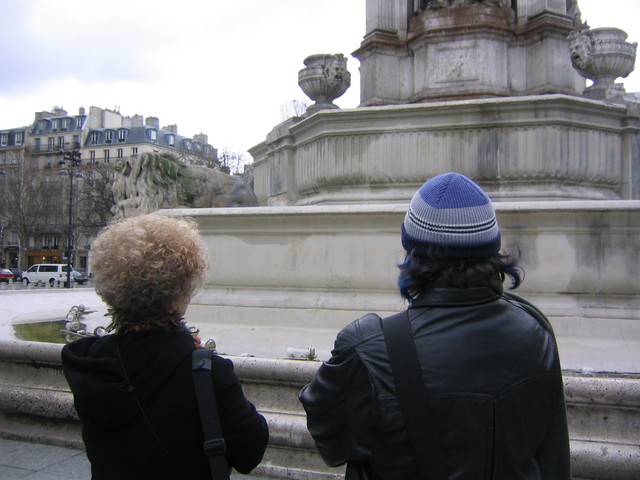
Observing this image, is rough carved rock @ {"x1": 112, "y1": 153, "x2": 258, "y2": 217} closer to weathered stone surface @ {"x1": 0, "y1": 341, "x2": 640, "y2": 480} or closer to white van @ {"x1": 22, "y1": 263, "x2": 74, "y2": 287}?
weathered stone surface @ {"x1": 0, "y1": 341, "x2": 640, "y2": 480}

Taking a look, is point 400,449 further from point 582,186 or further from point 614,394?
point 582,186

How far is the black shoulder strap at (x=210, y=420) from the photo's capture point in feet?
5.52

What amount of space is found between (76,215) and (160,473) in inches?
2341

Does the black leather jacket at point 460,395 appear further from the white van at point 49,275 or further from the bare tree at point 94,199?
the white van at point 49,275

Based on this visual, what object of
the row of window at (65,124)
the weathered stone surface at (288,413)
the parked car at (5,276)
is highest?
the row of window at (65,124)

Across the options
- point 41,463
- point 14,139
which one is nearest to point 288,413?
→ point 41,463

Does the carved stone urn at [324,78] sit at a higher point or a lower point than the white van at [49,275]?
higher

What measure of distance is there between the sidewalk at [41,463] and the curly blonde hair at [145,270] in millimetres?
1744

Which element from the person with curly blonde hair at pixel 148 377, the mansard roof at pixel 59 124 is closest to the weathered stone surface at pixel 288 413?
the person with curly blonde hair at pixel 148 377

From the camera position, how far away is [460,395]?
1.38m

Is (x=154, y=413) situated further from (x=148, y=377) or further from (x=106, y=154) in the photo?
(x=106, y=154)

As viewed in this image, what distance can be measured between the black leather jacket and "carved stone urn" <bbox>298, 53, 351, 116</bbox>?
689 cm

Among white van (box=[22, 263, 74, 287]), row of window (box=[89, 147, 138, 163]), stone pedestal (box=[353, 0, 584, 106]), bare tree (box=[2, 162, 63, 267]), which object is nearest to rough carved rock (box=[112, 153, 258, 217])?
stone pedestal (box=[353, 0, 584, 106])

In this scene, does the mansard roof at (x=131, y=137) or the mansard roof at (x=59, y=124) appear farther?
the mansard roof at (x=59, y=124)
